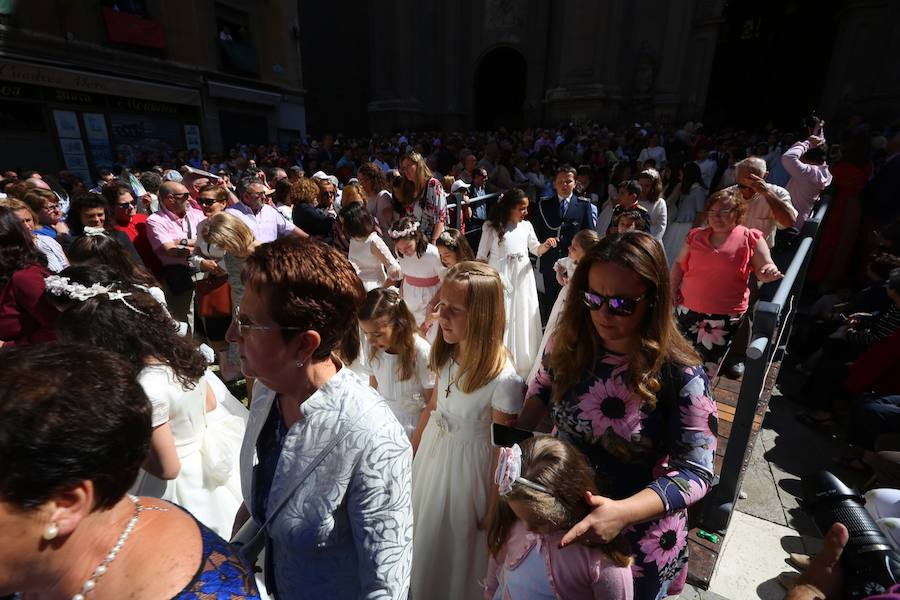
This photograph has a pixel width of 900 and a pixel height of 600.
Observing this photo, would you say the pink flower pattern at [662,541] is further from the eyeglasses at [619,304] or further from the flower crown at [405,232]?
the flower crown at [405,232]

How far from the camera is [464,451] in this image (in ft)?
7.41

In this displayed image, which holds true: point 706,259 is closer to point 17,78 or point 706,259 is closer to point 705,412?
point 705,412

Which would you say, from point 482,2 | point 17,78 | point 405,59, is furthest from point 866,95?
point 17,78

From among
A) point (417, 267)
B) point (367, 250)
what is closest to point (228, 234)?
point (367, 250)

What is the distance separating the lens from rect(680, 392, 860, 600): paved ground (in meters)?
2.56

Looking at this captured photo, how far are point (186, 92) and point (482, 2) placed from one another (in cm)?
1499

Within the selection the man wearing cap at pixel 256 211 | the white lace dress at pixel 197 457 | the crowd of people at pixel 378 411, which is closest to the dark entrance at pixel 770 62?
the crowd of people at pixel 378 411

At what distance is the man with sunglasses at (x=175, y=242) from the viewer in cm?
488

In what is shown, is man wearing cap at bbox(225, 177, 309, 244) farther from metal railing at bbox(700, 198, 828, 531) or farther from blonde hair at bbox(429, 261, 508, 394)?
metal railing at bbox(700, 198, 828, 531)

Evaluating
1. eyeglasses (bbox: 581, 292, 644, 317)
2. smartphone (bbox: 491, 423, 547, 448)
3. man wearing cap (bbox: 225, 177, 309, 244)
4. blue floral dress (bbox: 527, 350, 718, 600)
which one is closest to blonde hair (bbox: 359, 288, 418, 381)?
smartphone (bbox: 491, 423, 547, 448)

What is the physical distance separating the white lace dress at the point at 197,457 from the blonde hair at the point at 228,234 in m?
1.90

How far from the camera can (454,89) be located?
24312 mm

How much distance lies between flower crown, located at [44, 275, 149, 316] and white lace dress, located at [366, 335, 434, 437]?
4.28ft

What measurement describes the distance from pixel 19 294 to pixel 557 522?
3522mm
